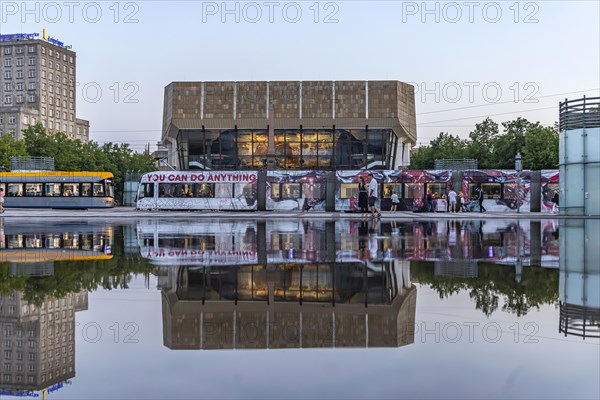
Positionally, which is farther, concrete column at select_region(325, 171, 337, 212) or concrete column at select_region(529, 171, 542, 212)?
concrete column at select_region(325, 171, 337, 212)

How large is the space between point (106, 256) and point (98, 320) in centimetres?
621

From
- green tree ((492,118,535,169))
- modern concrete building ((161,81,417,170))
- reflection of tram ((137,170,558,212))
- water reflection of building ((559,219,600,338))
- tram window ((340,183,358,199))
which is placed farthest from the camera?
green tree ((492,118,535,169))

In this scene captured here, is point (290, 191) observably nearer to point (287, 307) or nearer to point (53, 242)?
point (53, 242)

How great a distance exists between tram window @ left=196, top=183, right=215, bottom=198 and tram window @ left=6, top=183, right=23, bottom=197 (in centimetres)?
1521

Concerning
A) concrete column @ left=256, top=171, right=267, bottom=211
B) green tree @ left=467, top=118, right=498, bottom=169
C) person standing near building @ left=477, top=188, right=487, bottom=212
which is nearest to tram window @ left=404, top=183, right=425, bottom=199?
person standing near building @ left=477, top=188, right=487, bottom=212

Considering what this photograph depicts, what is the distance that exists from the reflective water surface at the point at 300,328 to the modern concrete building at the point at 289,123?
46808mm

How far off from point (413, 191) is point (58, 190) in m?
26.5

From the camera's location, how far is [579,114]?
32.2 meters

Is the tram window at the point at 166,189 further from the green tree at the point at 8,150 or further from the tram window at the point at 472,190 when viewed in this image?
the green tree at the point at 8,150

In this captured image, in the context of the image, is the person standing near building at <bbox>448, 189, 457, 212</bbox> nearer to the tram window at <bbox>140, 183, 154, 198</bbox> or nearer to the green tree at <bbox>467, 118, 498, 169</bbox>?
the tram window at <bbox>140, 183, 154, 198</bbox>

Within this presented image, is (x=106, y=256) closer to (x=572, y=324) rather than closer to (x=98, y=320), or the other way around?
(x=98, y=320)

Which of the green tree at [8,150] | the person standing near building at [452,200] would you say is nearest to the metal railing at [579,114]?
the person standing near building at [452,200]

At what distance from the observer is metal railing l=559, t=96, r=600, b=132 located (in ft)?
103

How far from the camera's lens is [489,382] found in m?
4.24
